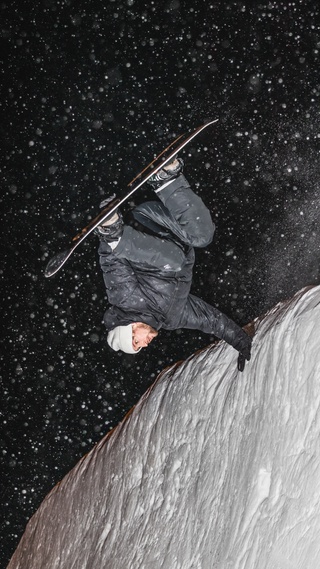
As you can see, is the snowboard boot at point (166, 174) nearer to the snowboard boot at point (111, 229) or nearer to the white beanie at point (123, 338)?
the snowboard boot at point (111, 229)

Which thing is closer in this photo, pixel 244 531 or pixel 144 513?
pixel 244 531

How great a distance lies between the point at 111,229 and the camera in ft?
5.95

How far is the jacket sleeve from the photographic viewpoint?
2199 millimetres

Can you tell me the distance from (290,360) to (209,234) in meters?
0.59

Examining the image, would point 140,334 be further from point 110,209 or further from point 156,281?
point 110,209

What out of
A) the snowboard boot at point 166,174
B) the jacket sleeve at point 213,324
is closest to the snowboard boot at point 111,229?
the snowboard boot at point 166,174

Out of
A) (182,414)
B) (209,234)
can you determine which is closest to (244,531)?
(182,414)

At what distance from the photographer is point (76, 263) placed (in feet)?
15.1

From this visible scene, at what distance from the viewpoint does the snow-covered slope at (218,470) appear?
5.51 feet

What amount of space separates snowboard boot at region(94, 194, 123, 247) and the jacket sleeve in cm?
53

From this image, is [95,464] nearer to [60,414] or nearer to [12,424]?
[60,414]

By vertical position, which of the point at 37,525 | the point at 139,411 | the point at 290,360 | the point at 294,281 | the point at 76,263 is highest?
the point at 76,263

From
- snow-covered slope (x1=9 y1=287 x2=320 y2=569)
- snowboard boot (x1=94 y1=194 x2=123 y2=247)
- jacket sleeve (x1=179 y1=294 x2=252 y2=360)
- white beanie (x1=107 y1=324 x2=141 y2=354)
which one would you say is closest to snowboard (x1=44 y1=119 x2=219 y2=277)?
snowboard boot (x1=94 y1=194 x2=123 y2=247)

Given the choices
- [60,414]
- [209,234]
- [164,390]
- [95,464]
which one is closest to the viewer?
[209,234]
